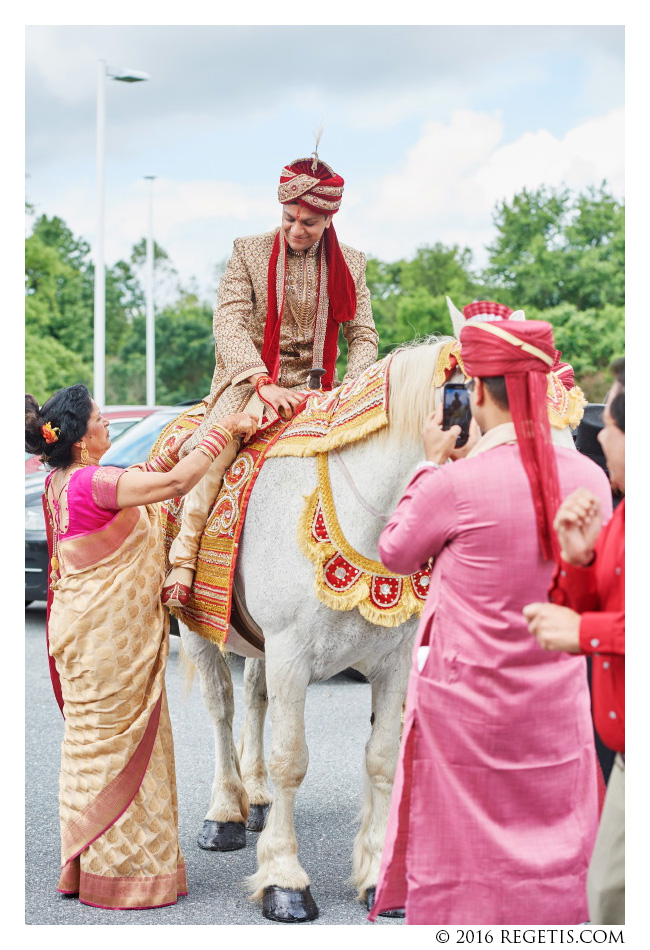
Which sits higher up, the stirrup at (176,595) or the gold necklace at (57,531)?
the gold necklace at (57,531)

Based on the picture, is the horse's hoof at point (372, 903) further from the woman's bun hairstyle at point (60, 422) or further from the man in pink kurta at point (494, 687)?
the woman's bun hairstyle at point (60, 422)

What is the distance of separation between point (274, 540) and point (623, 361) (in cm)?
170

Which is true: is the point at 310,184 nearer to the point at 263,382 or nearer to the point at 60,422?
the point at 263,382

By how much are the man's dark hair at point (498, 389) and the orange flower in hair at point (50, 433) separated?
1903 mm

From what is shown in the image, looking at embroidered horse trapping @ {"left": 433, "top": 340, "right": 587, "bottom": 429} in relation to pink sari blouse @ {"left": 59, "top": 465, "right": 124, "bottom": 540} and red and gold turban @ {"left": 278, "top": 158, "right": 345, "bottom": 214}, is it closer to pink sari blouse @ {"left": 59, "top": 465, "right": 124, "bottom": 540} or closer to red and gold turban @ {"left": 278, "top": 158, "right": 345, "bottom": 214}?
red and gold turban @ {"left": 278, "top": 158, "right": 345, "bottom": 214}

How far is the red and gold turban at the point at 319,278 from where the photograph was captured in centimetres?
387

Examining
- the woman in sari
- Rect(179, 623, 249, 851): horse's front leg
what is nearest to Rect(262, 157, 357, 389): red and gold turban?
the woman in sari

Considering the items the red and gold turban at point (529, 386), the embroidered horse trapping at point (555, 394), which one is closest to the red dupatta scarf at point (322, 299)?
the embroidered horse trapping at point (555, 394)

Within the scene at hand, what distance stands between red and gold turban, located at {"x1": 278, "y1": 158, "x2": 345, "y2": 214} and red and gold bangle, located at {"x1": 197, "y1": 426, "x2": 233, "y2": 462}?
0.89 m

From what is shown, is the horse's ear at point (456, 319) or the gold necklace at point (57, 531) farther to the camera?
the gold necklace at point (57, 531)

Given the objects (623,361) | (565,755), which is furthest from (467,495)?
(565,755)

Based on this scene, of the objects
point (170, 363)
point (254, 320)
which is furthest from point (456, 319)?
point (170, 363)

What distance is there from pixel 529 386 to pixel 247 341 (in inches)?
73.2

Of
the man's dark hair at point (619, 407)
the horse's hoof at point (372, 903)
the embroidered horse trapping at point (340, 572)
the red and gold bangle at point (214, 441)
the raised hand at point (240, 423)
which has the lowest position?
the horse's hoof at point (372, 903)
